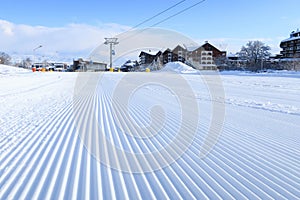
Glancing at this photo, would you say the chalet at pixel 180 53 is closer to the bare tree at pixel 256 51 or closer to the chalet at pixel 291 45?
the bare tree at pixel 256 51

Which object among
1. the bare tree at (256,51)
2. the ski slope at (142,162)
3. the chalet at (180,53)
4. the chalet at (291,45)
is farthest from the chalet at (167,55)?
the ski slope at (142,162)

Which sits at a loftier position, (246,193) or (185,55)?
(185,55)

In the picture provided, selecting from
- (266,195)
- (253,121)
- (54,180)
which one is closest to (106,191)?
(54,180)

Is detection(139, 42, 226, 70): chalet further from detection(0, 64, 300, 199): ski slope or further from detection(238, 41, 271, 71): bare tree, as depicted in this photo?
detection(0, 64, 300, 199): ski slope

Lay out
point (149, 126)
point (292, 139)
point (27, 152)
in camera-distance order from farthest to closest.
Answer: point (149, 126) → point (292, 139) → point (27, 152)

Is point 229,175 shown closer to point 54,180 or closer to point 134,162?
point 134,162

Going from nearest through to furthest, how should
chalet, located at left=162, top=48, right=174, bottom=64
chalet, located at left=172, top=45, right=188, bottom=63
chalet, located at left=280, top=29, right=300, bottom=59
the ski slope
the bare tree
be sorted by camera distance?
1. the ski slope
2. the bare tree
3. chalet, located at left=280, top=29, right=300, bottom=59
4. chalet, located at left=172, top=45, right=188, bottom=63
5. chalet, located at left=162, top=48, right=174, bottom=64

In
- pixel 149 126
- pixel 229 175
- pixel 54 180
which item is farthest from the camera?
pixel 149 126

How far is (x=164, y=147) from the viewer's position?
4777 mm

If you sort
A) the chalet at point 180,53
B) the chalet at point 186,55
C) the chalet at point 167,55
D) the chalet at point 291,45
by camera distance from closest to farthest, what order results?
1. the chalet at point 291,45
2. the chalet at point 186,55
3. the chalet at point 180,53
4. the chalet at point 167,55

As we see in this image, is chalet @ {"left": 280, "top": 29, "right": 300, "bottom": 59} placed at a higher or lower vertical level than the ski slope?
higher

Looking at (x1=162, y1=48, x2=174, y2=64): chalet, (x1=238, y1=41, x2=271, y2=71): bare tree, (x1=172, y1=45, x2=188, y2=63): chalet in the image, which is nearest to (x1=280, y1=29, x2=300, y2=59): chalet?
(x1=238, y1=41, x2=271, y2=71): bare tree

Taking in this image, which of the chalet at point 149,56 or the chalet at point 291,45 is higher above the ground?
the chalet at point 291,45

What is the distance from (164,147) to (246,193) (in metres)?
1.96
